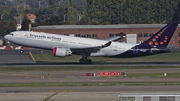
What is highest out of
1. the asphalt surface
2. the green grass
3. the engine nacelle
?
the engine nacelle

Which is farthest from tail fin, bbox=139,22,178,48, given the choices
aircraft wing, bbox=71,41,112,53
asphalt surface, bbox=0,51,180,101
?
asphalt surface, bbox=0,51,180,101

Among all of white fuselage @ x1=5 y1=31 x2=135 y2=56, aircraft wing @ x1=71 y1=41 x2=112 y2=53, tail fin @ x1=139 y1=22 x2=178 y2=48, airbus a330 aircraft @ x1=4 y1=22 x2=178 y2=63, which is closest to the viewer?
tail fin @ x1=139 y1=22 x2=178 y2=48

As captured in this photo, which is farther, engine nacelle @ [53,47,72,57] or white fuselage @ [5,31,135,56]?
white fuselage @ [5,31,135,56]

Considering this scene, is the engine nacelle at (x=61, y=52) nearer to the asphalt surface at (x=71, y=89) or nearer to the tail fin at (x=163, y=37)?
the asphalt surface at (x=71, y=89)

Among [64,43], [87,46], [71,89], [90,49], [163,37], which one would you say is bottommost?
[71,89]

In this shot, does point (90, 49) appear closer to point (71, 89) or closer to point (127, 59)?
point (127, 59)

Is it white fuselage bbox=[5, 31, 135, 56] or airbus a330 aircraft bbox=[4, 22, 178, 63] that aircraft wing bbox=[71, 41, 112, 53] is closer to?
airbus a330 aircraft bbox=[4, 22, 178, 63]

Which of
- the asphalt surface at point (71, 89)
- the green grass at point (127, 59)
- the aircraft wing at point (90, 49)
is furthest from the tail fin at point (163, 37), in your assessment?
the green grass at point (127, 59)

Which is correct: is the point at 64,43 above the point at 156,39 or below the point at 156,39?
below

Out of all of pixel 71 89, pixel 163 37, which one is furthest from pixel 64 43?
pixel 71 89

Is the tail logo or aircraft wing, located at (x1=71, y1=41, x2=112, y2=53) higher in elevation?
the tail logo

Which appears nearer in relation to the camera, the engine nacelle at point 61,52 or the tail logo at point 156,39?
the tail logo at point 156,39

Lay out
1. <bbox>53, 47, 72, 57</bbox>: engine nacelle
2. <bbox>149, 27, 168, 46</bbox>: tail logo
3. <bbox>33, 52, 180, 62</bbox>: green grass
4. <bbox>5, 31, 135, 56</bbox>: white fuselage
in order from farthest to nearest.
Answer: <bbox>33, 52, 180, 62</bbox>: green grass < <bbox>5, 31, 135, 56</bbox>: white fuselage < <bbox>53, 47, 72, 57</bbox>: engine nacelle < <bbox>149, 27, 168, 46</bbox>: tail logo

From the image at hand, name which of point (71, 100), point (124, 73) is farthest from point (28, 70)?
point (71, 100)
